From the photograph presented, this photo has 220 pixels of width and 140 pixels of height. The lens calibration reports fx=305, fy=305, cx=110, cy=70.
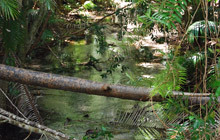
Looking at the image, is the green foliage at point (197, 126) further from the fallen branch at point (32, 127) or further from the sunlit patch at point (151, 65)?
the sunlit patch at point (151, 65)

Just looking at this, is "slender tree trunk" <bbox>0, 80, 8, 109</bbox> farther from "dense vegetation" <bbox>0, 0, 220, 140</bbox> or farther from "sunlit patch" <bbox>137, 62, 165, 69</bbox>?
"sunlit patch" <bbox>137, 62, 165, 69</bbox>

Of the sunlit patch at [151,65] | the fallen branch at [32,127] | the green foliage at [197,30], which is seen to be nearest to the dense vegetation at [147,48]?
the green foliage at [197,30]

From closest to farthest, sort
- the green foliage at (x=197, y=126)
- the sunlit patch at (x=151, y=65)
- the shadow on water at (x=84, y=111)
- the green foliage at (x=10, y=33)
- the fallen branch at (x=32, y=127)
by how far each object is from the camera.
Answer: the green foliage at (x=197, y=126) < the fallen branch at (x=32, y=127) < the green foliage at (x=10, y=33) < the shadow on water at (x=84, y=111) < the sunlit patch at (x=151, y=65)

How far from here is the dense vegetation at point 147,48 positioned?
130 centimetres

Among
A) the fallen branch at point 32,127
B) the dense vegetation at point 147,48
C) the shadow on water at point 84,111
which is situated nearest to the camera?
the dense vegetation at point 147,48

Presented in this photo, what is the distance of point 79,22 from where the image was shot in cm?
569

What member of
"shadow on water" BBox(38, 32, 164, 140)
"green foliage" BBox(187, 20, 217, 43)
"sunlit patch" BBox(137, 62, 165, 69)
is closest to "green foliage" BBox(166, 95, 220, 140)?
"green foliage" BBox(187, 20, 217, 43)

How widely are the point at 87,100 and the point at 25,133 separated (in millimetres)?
980

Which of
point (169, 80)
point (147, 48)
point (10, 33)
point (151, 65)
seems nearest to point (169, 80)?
point (169, 80)

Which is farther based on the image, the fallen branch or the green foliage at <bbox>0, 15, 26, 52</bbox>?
the green foliage at <bbox>0, 15, 26, 52</bbox>

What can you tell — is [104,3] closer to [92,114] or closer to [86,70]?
[86,70]

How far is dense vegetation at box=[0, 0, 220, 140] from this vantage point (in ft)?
4.27

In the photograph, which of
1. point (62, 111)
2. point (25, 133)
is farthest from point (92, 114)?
point (25, 133)

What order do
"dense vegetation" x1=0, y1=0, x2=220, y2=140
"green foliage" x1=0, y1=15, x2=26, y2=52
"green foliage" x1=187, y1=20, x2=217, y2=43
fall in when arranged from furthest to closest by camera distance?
"green foliage" x1=0, y1=15, x2=26, y2=52 → "green foliage" x1=187, y1=20, x2=217, y2=43 → "dense vegetation" x1=0, y1=0, x2=220, y2=140
